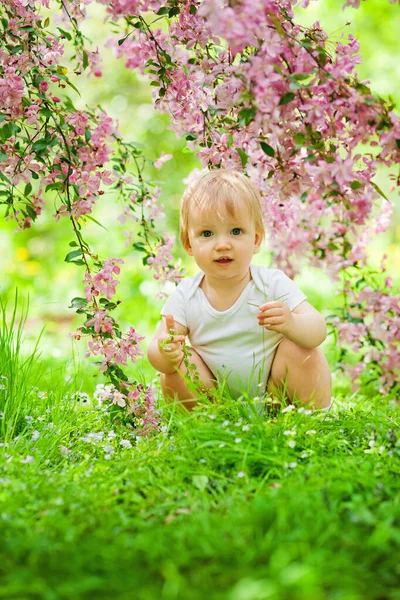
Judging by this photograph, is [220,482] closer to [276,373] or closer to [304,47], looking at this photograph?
[276,373]

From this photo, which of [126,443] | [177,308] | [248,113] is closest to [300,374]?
[177,308]

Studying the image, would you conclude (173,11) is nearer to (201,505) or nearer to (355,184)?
(355,184)

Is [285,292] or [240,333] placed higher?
[285,292]

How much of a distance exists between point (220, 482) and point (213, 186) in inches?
48.6

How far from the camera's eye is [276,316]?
258cm

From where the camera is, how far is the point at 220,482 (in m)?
2.02

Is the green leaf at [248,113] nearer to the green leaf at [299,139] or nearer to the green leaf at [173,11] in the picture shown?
the green leaf at [299,139]

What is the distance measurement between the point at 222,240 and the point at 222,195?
0.18 meters

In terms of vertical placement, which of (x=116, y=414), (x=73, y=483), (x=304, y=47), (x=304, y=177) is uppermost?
(x=304, y=47)

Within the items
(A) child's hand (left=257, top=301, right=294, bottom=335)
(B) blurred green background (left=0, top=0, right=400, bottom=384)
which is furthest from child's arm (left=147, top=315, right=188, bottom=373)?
(B) blurred green background (left=0, top=0, right=400, bottom=384)

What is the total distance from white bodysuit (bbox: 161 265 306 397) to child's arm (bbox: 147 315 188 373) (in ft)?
0.44

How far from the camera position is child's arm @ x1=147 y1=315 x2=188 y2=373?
8.56 ft

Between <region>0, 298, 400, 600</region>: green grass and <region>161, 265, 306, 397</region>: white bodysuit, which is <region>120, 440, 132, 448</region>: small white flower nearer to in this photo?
<region>0, 298, 400, 600</region>: green grass

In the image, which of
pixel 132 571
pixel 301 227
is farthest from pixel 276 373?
pixel 132 571
